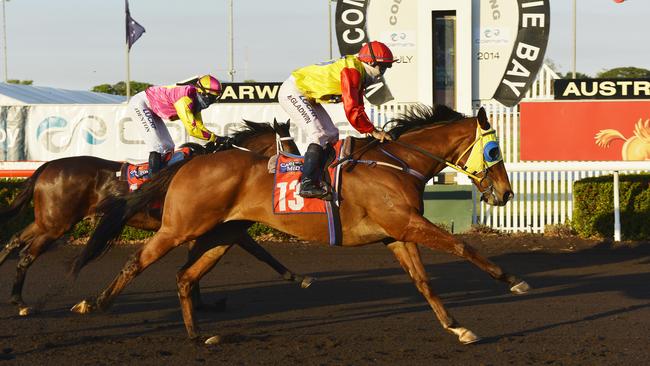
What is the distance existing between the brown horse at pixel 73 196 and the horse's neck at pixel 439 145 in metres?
1.63

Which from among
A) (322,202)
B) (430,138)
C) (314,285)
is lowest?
(314,285)

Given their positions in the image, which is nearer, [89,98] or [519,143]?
[519,143]

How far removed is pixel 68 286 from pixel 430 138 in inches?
158

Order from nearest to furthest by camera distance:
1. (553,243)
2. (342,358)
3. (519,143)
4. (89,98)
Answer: (342,358) < (553,243) < (519,143) < (89,98)

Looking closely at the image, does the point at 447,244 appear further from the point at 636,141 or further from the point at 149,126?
the point at 636,141

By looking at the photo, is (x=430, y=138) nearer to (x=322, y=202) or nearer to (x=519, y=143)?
(x=322, y=202)

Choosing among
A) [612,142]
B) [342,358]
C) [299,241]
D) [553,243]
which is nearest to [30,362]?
[342,358]

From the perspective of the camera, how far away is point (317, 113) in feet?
23.4

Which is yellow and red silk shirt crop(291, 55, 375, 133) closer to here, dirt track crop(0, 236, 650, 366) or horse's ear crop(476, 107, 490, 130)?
horse's ear crop(476, 107, 490, 130)

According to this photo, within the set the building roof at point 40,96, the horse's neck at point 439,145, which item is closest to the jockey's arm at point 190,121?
the horse's neck at point 439,145

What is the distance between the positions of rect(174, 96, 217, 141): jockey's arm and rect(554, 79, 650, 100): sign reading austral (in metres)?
5.72

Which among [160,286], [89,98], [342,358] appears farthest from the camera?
[89,98]

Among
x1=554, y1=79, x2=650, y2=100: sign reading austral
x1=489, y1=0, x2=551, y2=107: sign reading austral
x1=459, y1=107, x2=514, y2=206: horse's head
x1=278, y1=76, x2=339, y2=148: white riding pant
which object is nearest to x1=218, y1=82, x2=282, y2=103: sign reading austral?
x1=489, y1=0, x2=551, y2=107: sign reading austral

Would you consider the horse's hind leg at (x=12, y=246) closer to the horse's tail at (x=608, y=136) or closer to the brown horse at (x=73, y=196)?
the brown horse at (x=73, y=196)
